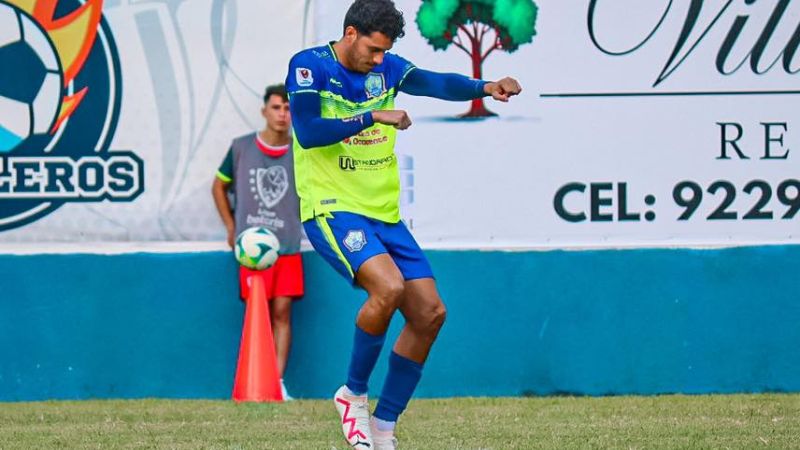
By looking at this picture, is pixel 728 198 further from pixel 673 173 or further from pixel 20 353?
pixel 20 353

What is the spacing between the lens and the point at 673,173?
36.2 ft

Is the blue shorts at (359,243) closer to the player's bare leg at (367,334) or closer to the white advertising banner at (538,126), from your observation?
the player's bare leg at (367,334)

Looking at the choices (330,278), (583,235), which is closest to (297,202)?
(330,278)

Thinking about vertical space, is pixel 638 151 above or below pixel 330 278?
above

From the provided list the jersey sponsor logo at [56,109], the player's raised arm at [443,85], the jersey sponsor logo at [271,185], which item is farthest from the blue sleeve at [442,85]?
the jersey sponsor logo at [56,109]

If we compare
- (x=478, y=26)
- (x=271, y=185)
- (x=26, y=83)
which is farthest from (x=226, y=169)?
(x=478, y=26)

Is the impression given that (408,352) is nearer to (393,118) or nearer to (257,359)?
(393,118)

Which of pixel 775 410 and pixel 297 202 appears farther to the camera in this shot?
pixel 297 202

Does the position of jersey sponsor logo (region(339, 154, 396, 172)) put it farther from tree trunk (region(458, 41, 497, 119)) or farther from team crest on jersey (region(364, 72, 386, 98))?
tree trunk (region(458, 41, 497, 119))

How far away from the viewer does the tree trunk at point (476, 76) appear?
10922 mm

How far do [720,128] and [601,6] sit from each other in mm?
1143

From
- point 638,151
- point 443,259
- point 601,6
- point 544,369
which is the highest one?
point 601,6

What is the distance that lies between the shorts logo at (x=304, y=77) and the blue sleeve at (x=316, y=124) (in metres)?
0.05

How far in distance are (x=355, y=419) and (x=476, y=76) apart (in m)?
4.07
